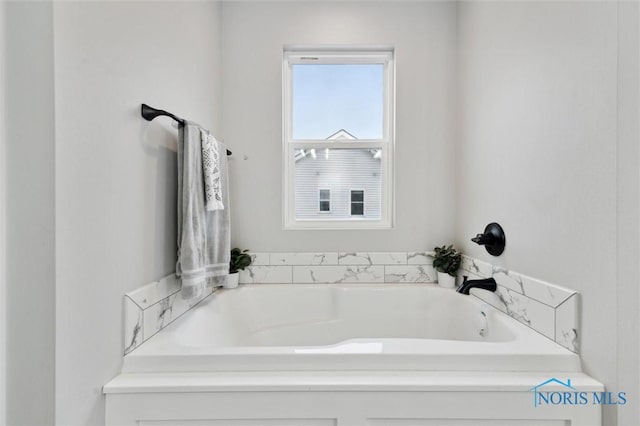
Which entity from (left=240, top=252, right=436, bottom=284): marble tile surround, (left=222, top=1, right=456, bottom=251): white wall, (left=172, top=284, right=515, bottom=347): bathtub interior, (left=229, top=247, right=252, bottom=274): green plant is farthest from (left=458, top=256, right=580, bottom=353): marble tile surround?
(left=229, top=247, right=252, bottom=274): green plant

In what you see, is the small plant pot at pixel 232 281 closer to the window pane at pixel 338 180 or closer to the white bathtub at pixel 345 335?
the white bathtub at pixel 345 335

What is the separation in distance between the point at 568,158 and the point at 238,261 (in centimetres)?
169

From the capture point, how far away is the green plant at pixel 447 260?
1.84 metres

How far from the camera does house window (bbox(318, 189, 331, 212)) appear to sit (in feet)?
6.82

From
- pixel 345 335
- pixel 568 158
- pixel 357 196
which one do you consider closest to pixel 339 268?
pixel 345 335

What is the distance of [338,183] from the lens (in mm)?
→ 2088

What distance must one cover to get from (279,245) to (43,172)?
1.35 meters

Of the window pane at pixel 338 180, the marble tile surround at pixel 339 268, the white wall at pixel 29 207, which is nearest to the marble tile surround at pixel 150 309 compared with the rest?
the white wall at pixel 29 207

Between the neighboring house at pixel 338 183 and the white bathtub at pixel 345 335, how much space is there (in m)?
0.51

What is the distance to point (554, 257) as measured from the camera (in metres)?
1.09

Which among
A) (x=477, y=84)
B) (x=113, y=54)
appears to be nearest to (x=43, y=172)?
(x=113, y=54)

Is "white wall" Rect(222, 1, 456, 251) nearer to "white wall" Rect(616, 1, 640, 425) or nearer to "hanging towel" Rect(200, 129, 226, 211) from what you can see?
"hanging towel" Rect(200, 129, 226, 211)

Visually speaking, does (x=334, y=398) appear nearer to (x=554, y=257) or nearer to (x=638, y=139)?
(x=554, y=257)

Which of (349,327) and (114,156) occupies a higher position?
(114,156)
